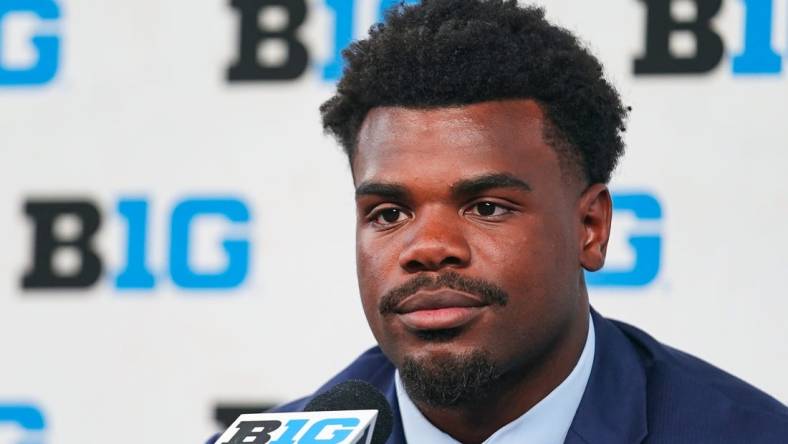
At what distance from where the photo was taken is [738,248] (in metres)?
2.98

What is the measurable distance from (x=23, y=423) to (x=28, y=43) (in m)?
1.03

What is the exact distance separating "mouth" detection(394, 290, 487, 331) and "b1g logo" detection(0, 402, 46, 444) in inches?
70.1

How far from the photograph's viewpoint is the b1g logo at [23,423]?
3420mm

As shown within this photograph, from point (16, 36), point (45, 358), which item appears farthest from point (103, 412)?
point (16, 36)

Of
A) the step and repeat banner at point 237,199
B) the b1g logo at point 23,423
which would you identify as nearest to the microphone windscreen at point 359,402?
the step and repeat banner at point 237,199

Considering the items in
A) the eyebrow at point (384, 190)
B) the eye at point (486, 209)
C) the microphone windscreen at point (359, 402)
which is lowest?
the microphone windscreen at point (359, 402)

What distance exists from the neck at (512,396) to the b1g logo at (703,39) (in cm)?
109

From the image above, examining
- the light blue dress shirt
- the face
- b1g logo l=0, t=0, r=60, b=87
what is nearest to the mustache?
the face

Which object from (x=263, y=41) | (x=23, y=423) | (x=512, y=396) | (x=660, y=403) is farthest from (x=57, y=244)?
(x=660, y=403)

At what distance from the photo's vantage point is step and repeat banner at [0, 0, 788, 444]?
119 inches

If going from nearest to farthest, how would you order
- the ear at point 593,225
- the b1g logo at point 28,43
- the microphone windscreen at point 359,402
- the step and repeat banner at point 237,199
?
the microphone windscreen at point 359,402 → the ear at point 593,225 → the step and repeat banner at point 237,199 → the b1g logo at point 28,43

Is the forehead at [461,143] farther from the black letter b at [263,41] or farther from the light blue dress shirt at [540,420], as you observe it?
the black letter b at [263,41]

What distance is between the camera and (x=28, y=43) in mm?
3568

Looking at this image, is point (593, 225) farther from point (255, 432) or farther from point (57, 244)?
point (57, 244)
